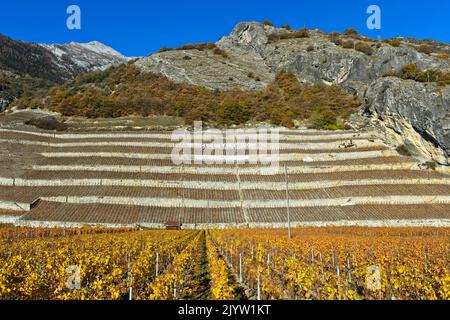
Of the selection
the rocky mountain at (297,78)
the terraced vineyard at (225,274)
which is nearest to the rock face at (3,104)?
the rocky mountain at (297,78)

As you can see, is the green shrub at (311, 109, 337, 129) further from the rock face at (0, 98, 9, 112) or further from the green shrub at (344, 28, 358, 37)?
the rock face at (0, 98, 9, 112)

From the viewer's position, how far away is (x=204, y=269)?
22.1m

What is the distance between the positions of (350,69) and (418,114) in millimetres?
62282

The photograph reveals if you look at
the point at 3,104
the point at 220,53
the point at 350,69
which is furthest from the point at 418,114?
the point at 3,104

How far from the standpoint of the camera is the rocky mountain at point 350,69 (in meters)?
67.9

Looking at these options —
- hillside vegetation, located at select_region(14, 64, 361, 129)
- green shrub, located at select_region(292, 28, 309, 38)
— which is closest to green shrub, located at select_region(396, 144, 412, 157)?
hillside vegetation, located at select_region(14, 64, 361, 129)

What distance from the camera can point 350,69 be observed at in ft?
409

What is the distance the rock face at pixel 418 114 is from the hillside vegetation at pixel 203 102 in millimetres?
15935

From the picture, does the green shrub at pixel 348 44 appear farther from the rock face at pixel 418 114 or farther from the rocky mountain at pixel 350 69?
the rock face at pixel 418 114

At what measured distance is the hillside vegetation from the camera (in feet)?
323
